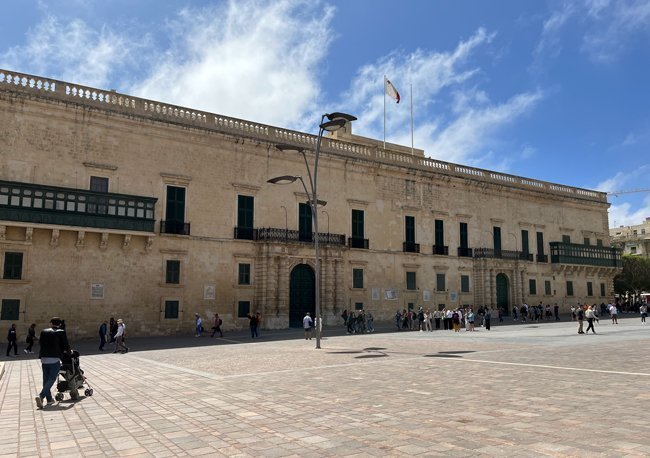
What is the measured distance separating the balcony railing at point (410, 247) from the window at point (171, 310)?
53.9 feet

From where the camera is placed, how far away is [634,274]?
193ft

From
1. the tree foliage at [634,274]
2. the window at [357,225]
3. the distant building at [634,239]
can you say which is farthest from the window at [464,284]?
the distant building at [634,239]

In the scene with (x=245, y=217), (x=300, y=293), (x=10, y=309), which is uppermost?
(x=245, y=217)

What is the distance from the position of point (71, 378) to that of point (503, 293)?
3674 cm

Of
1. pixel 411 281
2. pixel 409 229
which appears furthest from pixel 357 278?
pixel 409 229

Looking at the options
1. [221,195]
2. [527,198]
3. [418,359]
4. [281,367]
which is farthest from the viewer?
[527,198]

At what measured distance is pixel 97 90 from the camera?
2578 centimetres

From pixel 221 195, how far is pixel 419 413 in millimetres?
23152

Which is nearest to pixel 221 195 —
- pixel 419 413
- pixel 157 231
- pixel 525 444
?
pixel 157 231

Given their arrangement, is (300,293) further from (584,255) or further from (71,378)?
(584,255)

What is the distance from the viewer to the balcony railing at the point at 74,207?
73.4ft

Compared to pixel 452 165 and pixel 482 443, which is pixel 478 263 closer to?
pixel 452 165

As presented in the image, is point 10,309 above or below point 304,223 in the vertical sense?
below

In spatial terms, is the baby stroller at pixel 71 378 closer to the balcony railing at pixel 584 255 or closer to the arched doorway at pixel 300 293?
the arched doorway at pixel 300 293
